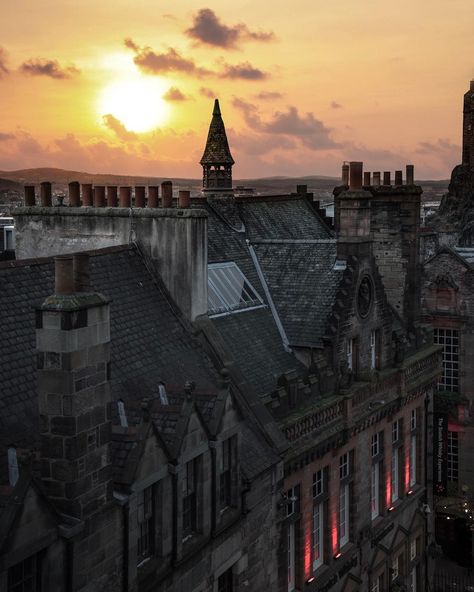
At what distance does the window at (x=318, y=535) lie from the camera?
2639cm

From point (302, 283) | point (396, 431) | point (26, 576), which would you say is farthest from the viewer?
point (396, 431)

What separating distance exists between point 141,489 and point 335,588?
518 inches

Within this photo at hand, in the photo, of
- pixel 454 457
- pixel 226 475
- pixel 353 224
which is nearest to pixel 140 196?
pixel 353 224

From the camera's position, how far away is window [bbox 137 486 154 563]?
1695 centimetres

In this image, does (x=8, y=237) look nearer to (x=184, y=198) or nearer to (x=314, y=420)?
(x=184, y=198)

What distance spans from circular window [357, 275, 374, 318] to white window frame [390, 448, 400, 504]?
6.28 meters

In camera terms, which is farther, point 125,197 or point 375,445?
point 375,445

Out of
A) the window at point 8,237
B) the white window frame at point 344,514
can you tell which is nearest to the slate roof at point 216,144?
the window at point 8,237

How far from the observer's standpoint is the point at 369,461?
29219mm

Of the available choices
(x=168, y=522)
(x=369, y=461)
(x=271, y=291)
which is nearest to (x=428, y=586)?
(x=369, y=461)

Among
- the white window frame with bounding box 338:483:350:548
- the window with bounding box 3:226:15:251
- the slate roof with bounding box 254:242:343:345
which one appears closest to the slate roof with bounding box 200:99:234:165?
the slate roof with bounding box 254:242:343:345

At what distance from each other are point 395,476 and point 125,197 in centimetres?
1571

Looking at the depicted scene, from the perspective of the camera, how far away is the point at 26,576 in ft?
45.3

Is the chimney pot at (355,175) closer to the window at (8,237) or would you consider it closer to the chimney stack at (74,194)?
the chimney stack at (74,194)
